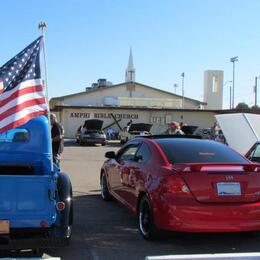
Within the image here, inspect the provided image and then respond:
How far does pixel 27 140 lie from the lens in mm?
7219

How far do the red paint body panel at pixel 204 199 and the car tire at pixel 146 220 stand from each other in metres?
0.14

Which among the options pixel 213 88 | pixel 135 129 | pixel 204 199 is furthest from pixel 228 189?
pixel 213 88

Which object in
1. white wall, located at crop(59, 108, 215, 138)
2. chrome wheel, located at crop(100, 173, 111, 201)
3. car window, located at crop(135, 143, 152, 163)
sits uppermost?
white wall, located at crop(59, 108, 215, 138)

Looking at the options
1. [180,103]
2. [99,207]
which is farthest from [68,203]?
[180,103]

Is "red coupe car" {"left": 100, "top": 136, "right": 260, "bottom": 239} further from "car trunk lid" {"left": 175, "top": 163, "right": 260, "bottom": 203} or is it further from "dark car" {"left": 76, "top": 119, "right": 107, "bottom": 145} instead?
"dark car" {"left": 76, "top": 119, "right": 107, "bottom": 145}

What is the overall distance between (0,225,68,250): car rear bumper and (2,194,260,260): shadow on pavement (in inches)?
19.8

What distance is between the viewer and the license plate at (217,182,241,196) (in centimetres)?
655

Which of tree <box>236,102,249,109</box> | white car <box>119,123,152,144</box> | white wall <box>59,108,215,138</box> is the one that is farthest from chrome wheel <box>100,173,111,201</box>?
tree <box>236,102,249,109</box>

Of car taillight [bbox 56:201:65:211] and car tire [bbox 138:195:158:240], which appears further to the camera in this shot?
car tire [bbox 138:195:158:240]

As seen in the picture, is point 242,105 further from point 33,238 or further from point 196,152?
point 33,238

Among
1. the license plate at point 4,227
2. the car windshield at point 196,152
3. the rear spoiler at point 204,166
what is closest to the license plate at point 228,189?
the rear spoiler at point 204,166

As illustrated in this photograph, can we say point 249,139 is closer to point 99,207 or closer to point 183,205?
point 99,207

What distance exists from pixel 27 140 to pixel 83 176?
809 cm

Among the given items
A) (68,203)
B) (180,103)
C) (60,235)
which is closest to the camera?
(60,235)
